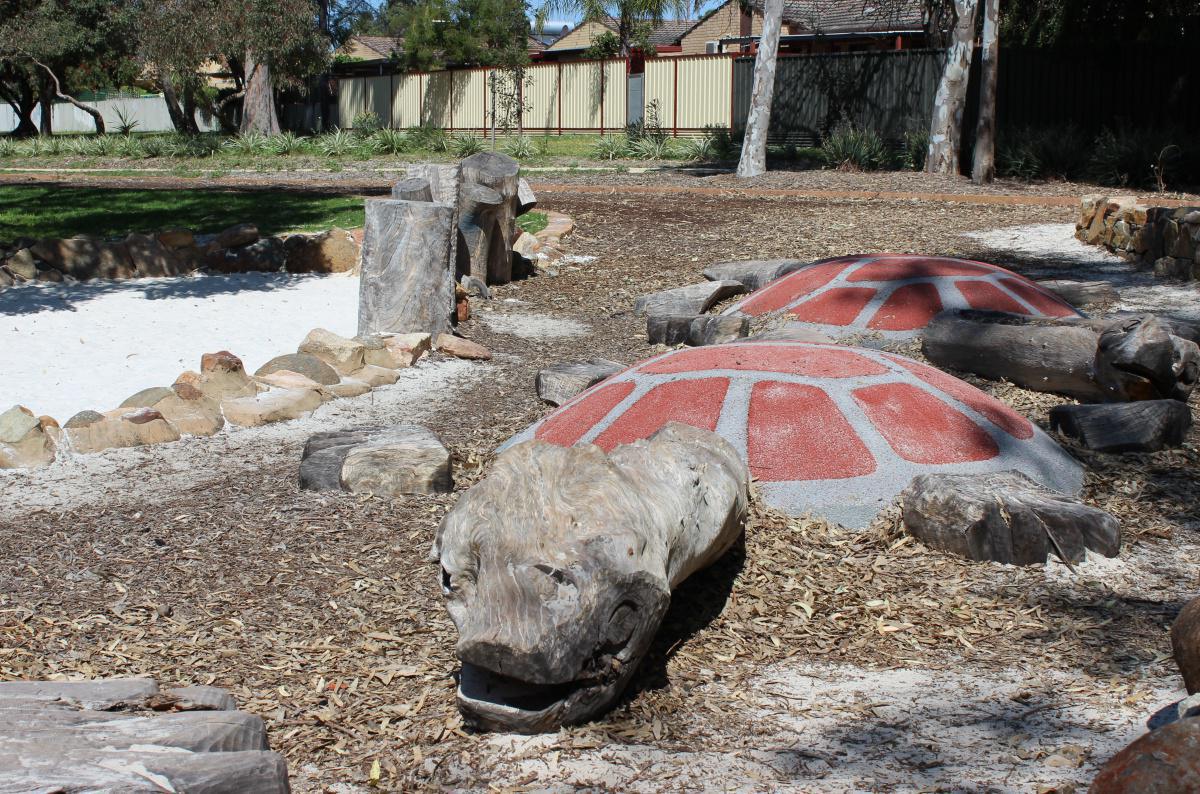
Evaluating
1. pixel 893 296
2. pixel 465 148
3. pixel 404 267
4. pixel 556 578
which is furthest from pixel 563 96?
pixel 556 578

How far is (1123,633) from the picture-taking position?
12.6 feet

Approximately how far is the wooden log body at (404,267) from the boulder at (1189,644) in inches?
238

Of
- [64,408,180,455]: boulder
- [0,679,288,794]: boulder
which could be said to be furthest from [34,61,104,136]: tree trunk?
[0,679,288,794]: boulder

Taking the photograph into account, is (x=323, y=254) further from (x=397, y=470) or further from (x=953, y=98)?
(x=953, y=98)

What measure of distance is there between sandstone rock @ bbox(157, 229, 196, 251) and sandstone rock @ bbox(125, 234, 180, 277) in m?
0.15

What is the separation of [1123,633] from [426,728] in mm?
2189

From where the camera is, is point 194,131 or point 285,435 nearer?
point 285,435

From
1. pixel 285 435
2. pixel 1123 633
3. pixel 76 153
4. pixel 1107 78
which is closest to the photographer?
pixel 1123 633

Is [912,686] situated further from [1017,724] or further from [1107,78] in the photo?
[1107,78]

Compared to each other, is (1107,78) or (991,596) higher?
(1107,78)

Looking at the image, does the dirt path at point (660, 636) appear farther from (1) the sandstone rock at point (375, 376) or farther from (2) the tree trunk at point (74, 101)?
(2) the tree trunk at point (74, 101)

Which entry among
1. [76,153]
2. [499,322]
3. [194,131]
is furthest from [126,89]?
[499,322]

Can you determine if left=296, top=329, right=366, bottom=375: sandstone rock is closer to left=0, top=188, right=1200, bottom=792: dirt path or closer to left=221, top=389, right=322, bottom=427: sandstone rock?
left=221, top=389, right=322, bottom=427: sandstone rock

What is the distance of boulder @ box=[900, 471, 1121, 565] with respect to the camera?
14.2 feet
